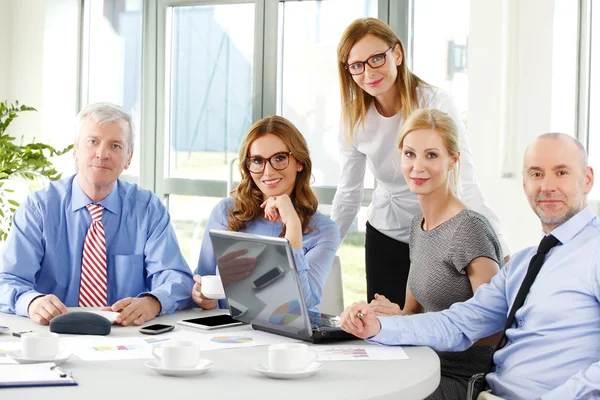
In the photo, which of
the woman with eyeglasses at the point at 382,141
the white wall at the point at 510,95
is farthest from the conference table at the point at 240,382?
the white wall at the point at 510,95

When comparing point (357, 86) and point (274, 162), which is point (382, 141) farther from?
point (274, 162)

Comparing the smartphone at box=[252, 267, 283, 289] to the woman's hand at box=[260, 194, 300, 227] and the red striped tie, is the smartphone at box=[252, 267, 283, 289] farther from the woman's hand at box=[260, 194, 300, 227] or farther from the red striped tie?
the red striped tie

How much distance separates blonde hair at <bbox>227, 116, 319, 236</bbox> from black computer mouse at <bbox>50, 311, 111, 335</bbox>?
714mm

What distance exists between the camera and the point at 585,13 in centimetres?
362

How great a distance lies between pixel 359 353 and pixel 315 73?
3019mm

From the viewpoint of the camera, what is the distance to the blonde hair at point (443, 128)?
7.38 ft

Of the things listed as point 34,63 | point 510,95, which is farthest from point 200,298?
point 34,63

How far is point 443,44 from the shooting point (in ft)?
13.5

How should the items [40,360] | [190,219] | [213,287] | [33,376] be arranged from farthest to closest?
[190,219], [213,287], [40,360], [33,376]

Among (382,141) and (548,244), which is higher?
(382,141)

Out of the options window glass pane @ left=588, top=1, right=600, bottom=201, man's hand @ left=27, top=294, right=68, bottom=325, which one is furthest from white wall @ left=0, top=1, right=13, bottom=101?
window glass pane @ left=588, top=1, right=600, bottom=201

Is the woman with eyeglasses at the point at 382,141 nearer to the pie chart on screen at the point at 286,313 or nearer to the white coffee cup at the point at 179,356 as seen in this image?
the pie chart on screen at the point at 286,313

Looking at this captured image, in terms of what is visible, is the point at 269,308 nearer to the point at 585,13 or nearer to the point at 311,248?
the point at 311,248

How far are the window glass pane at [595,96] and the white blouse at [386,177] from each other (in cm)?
119
